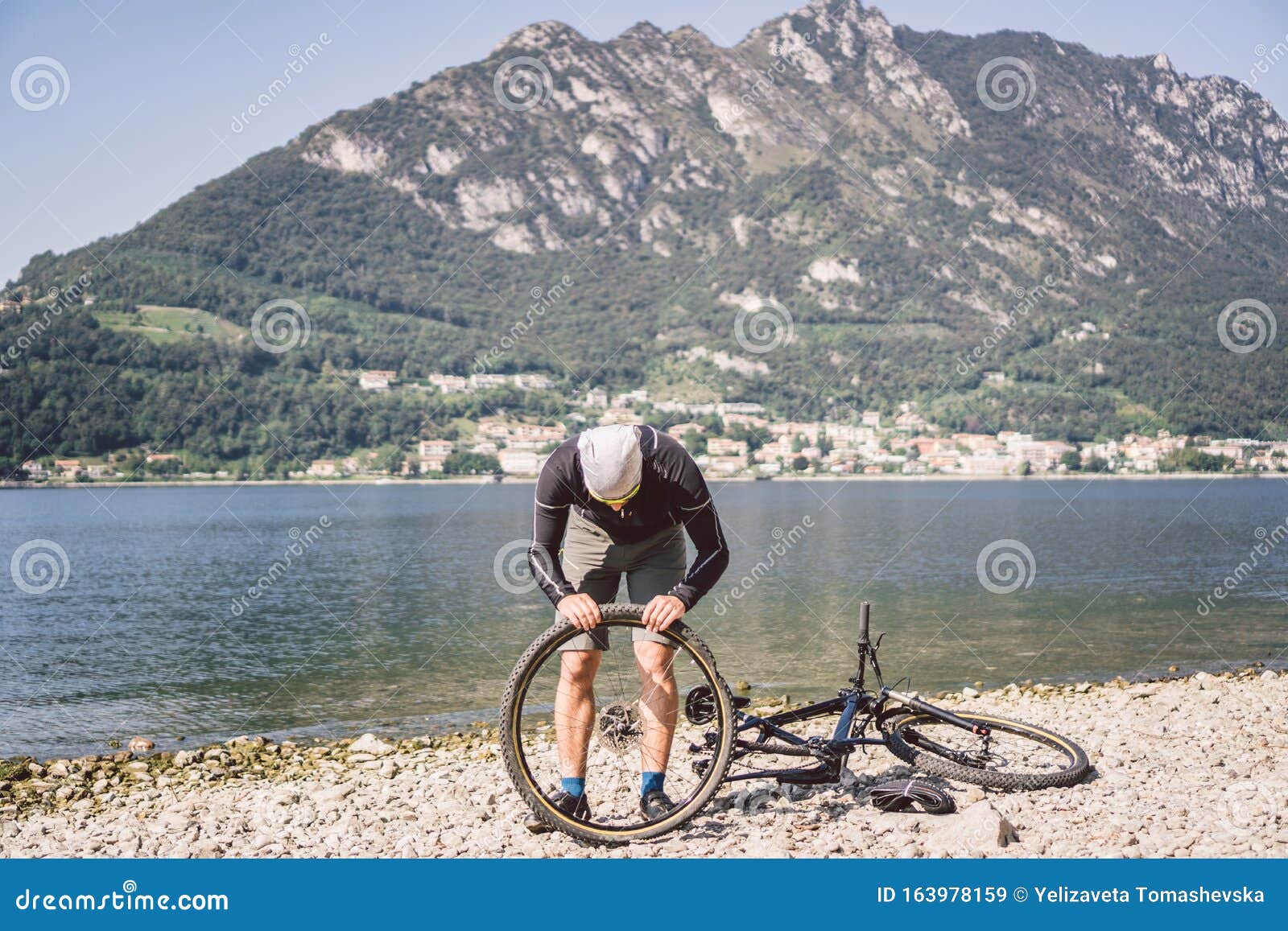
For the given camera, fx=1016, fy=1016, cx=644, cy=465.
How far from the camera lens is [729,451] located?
124m

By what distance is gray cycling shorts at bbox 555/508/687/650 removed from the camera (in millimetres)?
5398

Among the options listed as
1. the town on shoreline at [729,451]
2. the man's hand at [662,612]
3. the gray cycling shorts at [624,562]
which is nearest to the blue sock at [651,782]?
the gray cycling shorts at [624,562]

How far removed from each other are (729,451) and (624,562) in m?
119

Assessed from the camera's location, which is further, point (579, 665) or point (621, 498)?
point (579, 665)

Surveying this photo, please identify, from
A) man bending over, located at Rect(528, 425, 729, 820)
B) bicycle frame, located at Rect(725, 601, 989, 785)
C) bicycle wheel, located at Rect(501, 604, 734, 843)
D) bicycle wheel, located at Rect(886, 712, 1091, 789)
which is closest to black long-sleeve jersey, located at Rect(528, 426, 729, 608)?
man bending over, located at Rect(528, 425, 729, 820)

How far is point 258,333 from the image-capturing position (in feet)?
460

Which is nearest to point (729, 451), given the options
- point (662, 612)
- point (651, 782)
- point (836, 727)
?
point (836, 727)

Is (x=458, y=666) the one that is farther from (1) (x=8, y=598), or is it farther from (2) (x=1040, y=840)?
(1) (x=8, y=598)

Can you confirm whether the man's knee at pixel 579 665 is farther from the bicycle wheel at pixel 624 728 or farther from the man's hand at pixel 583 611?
the man's hand at pixel 583 611

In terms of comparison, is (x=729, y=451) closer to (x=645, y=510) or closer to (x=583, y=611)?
(x=645, y=510)

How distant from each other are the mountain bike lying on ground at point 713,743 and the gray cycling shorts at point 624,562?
0.24 metres

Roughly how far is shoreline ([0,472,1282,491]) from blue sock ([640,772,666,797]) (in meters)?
109

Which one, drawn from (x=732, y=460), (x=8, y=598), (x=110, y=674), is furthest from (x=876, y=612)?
(x=732, y=460)
